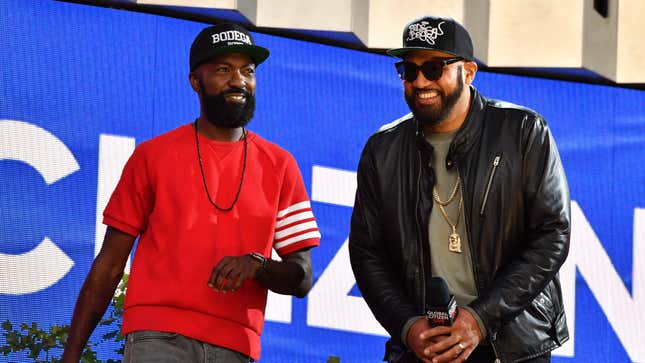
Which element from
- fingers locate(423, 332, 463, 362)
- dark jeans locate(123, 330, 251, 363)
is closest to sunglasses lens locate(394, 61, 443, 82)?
fingers locate(423, 332, 463, 362)

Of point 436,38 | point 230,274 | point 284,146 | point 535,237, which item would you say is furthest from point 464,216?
point 284,146

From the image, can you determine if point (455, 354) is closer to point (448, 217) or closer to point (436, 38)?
point (448, 217)

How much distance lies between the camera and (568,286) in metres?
8.77

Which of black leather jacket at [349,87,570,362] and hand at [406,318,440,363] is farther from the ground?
black leather jacket at [349,87,570,362]

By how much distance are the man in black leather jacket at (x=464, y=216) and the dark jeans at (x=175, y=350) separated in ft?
1.99

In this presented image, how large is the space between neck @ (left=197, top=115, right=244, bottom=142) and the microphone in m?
1.17

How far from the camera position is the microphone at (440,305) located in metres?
4.01

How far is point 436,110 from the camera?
4.52 m

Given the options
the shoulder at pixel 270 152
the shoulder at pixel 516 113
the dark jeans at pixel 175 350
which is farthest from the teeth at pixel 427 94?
the dark jeans at pixel 175 350

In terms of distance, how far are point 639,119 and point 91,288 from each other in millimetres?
5557

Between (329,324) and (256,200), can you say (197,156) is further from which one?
(329,324)

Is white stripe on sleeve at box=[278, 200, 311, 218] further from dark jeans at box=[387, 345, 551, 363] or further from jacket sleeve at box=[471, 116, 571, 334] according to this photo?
jacket sleeve at box=[471, 116, 571, 334]

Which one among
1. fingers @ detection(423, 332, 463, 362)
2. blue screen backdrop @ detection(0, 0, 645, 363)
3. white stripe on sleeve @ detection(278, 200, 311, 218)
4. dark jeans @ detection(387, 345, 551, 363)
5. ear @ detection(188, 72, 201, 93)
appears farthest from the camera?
blue screen backdrop @ detection(0, 0, 645, 363)

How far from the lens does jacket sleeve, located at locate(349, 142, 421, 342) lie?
14.8 ft
